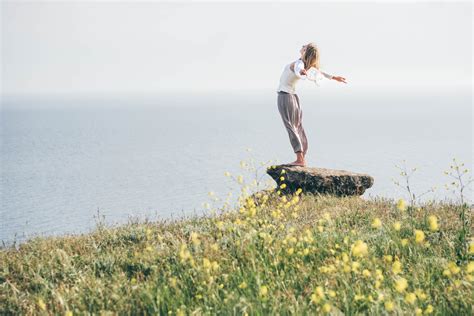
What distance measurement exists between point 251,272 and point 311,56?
818 centimetres

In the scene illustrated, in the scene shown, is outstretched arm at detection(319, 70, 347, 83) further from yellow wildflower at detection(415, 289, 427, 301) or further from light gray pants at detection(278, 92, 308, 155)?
yellow wildflower at detection(415, 289, 427, 301)

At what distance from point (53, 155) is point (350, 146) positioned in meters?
51.7

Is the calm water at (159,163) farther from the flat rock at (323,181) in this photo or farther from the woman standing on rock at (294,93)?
the woman standing on rock at (294,93)

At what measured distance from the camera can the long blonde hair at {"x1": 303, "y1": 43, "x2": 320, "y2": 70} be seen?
40.8 ft

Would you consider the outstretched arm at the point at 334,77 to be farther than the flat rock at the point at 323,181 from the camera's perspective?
No

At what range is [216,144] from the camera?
101125 millimetres

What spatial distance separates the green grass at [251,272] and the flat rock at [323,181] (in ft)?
13.1

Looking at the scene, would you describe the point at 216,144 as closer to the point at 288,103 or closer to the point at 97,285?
the point at 288,103

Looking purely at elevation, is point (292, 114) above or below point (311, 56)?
below

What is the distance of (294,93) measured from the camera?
44.3ft

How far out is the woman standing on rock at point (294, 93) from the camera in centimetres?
1245

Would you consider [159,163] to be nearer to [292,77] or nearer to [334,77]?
[292,77]

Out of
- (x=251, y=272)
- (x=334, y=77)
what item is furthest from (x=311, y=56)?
(x=251, y=272)

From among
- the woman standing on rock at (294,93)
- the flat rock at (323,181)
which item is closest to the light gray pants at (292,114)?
the woman standing on rock at (294,93)
